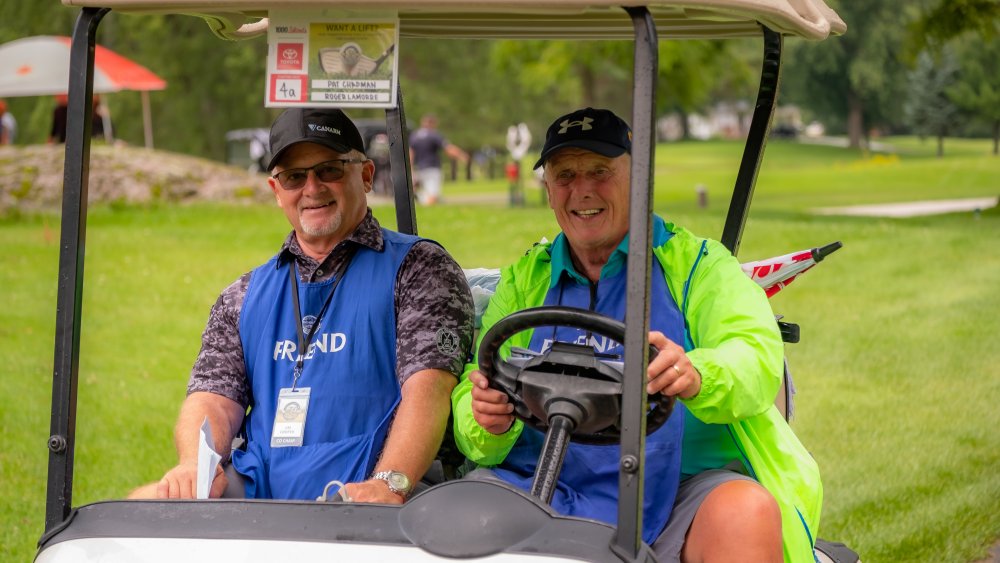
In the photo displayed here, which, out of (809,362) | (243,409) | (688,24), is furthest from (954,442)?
(243,409)

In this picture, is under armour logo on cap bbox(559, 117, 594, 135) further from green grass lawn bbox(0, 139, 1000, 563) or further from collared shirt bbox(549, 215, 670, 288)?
green grass lawn bbox(0, 139, 1000, 563)

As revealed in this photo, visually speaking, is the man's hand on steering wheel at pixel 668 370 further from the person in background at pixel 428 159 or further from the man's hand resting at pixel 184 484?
the person in background at pixel 428 159

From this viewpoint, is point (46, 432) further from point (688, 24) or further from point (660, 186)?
point (660, 186)

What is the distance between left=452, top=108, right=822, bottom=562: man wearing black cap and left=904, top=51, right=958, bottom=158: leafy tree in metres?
27.7

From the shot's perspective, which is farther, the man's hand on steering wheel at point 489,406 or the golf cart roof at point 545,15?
the man's hand on steering wheel at point 489,406

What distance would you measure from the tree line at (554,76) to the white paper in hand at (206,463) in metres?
14.2

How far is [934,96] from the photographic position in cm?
3316

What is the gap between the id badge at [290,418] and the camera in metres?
3.26

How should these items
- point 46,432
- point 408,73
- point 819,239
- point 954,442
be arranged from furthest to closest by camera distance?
point 408,73 < point 819,239 < point 46,432 < point 954,442

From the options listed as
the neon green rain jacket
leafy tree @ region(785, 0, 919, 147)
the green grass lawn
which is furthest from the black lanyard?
leafy tree @ region(785, 0, 919, 147)

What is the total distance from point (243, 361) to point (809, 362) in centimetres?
570

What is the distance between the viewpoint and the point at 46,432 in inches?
275

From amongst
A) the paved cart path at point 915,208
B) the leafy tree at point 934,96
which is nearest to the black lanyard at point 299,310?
the paved cart path at point 915,208

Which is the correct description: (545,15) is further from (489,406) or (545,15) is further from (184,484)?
(184,484)
